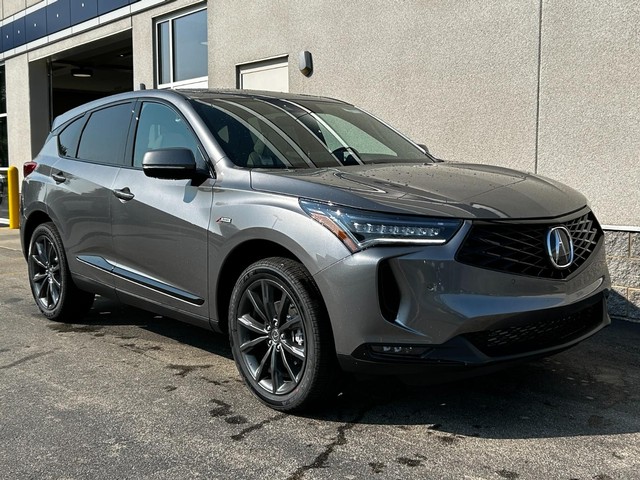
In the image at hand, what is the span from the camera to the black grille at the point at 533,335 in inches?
129

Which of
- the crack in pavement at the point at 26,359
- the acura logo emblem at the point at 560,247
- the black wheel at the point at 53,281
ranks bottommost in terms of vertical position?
the crack in pavement at the point at 26,359

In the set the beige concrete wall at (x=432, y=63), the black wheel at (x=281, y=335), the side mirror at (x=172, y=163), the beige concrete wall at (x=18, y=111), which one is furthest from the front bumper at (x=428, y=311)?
the beige concrete wall at (x=18, y=111)

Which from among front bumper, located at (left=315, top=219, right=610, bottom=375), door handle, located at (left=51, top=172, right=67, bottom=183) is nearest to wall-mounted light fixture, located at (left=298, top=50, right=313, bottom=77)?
door handle, located at (left=51, top=172, right=67, bottom=183)

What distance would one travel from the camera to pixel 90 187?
5.09 meters

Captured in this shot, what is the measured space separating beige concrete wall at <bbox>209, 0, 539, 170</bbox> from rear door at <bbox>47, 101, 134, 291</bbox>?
3469 mm

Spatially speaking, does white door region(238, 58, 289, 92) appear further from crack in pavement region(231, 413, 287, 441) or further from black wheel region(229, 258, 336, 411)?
crack in pavement region(231, 413, 287, 441)

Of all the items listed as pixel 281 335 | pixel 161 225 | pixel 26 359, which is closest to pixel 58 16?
pixel 26 359

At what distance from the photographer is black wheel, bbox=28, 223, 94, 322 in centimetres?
557

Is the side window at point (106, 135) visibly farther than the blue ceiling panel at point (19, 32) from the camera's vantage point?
No

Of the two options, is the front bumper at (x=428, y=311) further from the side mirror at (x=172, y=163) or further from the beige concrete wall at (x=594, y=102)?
the beige concrete wall at (x=594, y=102)

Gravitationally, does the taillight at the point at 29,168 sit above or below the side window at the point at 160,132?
below

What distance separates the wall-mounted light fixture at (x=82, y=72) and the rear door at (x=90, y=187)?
14164mm

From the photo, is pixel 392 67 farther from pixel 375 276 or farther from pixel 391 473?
pixel 391 473

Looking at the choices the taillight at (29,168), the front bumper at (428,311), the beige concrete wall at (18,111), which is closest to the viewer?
the front bumper at (428,311)
